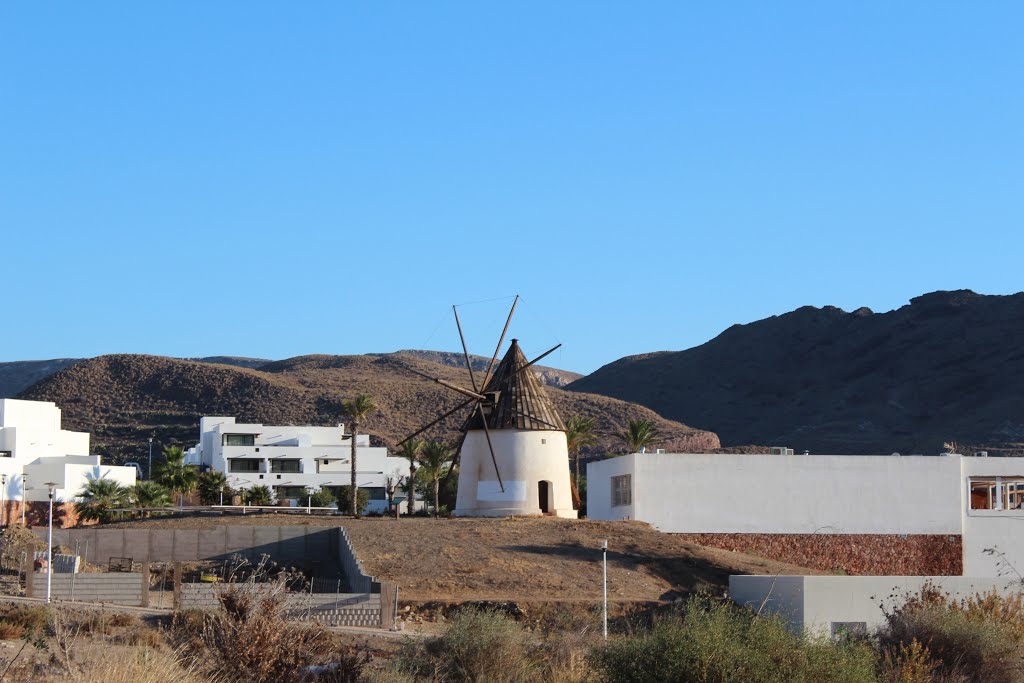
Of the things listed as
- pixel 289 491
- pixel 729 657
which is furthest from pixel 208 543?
pixel 289 491

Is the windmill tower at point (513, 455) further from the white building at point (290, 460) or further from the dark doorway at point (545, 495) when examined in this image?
the white building at point (290, 460)

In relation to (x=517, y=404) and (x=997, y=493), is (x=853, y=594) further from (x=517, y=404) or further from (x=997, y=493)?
(x=997, y=493)

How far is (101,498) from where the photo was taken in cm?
5884

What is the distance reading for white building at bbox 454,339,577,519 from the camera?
158ft

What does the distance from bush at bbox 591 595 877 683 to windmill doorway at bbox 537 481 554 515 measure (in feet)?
105

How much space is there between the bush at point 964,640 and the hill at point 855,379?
90.0 meters

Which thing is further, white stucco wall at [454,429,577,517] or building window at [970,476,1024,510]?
building window at [970,476,1024,510]

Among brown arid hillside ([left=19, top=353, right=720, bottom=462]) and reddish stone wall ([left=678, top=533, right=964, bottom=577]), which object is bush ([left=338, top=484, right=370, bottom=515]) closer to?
brown arid hillside ([left=19, top=353, right=720, bottom=462])

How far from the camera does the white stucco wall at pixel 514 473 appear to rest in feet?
158

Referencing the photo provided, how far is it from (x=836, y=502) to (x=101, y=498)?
32.8 m

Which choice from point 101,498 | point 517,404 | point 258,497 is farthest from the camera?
point 258,497

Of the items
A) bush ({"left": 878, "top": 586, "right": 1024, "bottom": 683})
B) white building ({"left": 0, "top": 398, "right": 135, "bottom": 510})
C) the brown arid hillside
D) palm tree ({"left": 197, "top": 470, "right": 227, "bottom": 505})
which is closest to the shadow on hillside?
bush ({"left": 878, "top": 586, "right": 1024, "bottom": 683})

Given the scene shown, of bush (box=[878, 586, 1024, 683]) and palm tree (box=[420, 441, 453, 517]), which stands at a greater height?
palm tree (box=[420, 441, 453, 517])

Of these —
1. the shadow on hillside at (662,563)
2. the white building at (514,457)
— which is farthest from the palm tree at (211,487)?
the shadow on hillside at (662,563)
